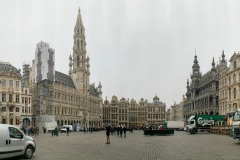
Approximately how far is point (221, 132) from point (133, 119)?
12397 centimetres

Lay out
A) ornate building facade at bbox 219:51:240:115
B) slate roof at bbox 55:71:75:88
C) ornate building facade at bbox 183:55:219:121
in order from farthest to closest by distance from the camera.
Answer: slate roof at bbox 55:71:75:88 → ornate building facade at bbox 183:55:219:121 → ornate building facade at bbox 219:51:240:115

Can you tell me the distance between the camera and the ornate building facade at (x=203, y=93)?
95.0 metres

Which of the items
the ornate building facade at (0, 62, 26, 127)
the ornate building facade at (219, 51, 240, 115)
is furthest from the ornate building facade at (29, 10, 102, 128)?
the ornate building facade at (219, 51, 240, 115)

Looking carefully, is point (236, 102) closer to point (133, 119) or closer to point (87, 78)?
point (87, 78)

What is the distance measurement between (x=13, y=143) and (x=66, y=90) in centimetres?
9502

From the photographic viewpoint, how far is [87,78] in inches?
5177

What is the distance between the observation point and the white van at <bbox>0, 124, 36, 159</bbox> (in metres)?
17.8

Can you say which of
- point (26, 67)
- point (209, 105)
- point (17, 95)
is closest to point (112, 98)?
point (26, 67)

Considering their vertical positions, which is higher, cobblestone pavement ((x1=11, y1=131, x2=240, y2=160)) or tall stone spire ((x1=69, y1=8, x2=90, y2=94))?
tall stone spire ((x1=69, y1=8, x2=90, y2=94))

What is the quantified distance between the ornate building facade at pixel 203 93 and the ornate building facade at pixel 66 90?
3760 centimetres

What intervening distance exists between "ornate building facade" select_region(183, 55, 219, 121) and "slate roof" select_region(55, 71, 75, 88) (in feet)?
142

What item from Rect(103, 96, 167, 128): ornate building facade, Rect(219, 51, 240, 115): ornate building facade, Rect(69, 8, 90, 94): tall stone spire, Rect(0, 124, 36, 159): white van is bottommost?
Rect(103, 96, 167, 128): ornate building facade

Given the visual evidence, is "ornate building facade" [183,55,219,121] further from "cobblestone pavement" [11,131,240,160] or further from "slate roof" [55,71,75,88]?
"cobblestone pavement" [11,131,240,160]

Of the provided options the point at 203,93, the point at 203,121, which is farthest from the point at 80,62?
the point at 203,121
